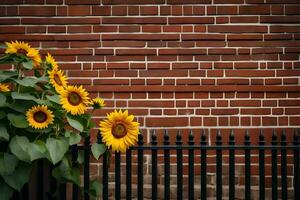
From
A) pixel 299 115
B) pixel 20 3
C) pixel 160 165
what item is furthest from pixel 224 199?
pixel 20 3

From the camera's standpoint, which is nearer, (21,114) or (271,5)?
(21,114)

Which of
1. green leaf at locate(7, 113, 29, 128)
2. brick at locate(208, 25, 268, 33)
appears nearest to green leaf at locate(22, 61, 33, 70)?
green leaf at locate(7, 113, 29, 128)

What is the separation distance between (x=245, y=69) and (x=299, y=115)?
0.69 m

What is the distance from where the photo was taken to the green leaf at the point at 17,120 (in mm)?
2690

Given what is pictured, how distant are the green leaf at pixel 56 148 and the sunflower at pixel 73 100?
8.4 inches

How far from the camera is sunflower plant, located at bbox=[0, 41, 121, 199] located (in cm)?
268

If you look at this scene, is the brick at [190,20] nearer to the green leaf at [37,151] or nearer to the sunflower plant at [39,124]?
the sunflower plant at [39,124]

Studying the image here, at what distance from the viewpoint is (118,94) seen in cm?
410

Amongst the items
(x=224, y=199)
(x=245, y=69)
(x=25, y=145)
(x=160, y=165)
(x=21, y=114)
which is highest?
(x=245, y=69)

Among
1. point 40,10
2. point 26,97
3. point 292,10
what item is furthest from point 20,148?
point 292,10

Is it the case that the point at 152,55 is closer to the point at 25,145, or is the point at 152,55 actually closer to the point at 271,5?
the point at 271,5

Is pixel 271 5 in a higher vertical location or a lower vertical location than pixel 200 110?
higher

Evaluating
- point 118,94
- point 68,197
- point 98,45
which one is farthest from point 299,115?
point 68,197

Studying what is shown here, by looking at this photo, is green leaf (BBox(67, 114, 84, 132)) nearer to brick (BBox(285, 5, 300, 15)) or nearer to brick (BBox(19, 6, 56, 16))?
brick (BBox(19, 6, 56, 16))
